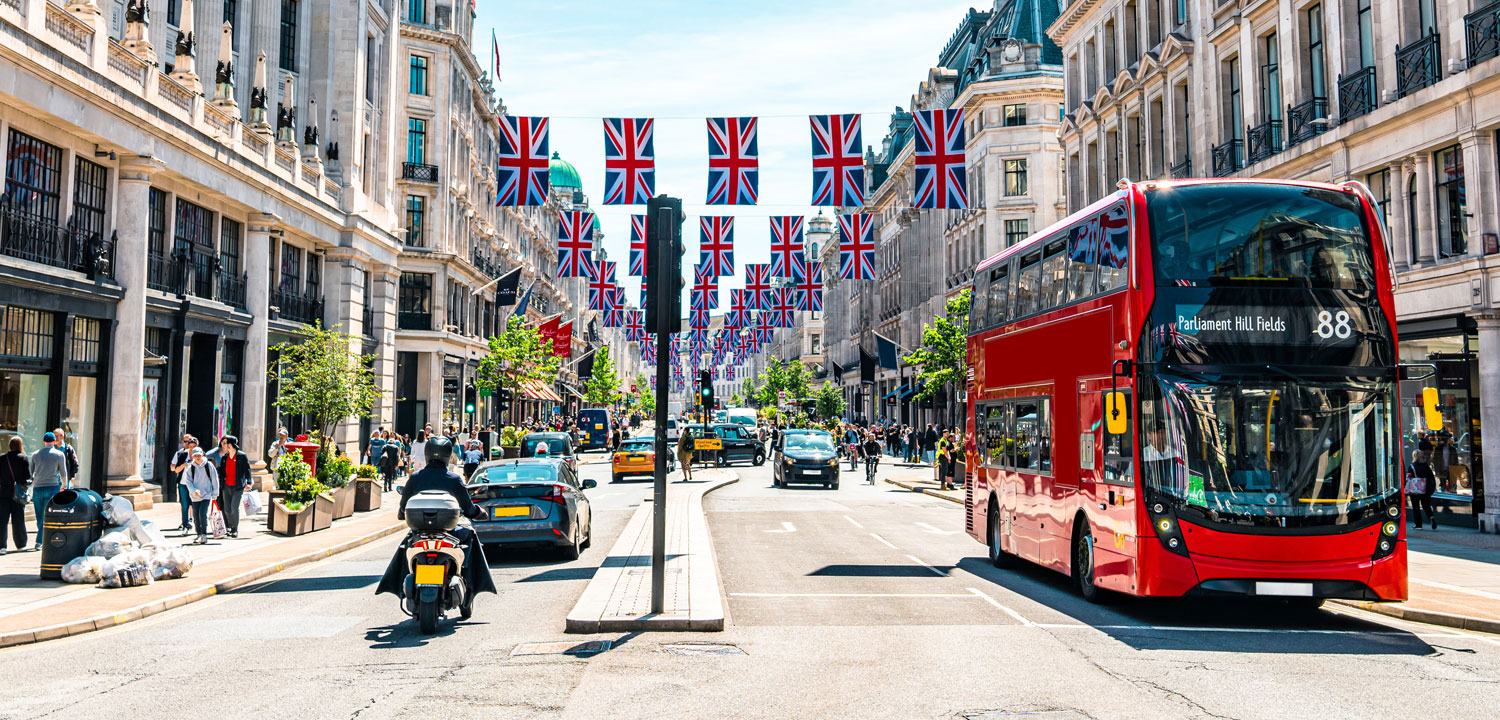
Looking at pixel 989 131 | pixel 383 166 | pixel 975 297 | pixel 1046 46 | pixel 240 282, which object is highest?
pixel 1046 46

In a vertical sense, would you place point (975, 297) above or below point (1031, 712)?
above

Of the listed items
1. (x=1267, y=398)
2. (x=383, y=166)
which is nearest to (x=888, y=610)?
(x=1267, y=398)

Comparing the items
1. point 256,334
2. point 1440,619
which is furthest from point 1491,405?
point 256,334

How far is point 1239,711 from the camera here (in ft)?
24.4

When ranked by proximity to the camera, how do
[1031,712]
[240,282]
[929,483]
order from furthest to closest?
1. [929,483]
2. [240,282]
3. [1031,712]

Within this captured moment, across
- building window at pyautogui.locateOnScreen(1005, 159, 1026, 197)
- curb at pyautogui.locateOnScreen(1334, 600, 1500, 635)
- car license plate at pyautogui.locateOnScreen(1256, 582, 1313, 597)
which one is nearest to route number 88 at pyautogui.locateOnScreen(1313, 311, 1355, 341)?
car license plate at pyautogui.locateOnScreen(1256, 582, 1313, 597)

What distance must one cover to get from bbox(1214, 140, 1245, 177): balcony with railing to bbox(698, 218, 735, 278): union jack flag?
1385 centimetres

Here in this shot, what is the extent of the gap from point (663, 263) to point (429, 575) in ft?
11.2

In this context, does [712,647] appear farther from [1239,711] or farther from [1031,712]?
[1239,711]

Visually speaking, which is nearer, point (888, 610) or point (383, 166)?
point (888, 610)

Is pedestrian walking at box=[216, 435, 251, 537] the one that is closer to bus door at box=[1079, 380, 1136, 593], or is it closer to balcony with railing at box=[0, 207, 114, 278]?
balcony with railing at box=[0, 207, 114, 278]

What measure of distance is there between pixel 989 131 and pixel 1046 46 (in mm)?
5348

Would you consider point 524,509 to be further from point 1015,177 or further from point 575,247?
point 1015,177

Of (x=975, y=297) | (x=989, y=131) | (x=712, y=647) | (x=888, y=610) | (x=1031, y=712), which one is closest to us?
(x=1031, y=712)
